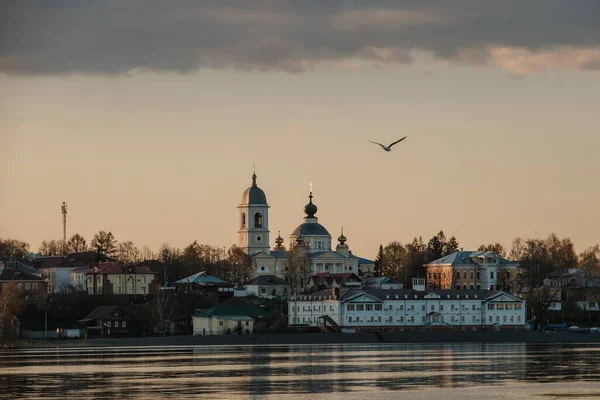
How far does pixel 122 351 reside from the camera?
11256cm

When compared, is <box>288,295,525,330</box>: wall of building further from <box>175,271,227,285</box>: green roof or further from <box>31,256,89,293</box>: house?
<box>31,256,89,293</box>: house

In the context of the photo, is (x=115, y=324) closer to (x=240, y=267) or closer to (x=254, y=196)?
(x=240, y=267)

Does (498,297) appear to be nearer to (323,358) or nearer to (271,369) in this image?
(323,358)

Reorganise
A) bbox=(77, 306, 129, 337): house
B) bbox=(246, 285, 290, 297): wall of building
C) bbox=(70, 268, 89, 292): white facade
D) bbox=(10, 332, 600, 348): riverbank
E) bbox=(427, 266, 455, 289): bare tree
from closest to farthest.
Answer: bbox=(10, 332, 600, 348): riverbank → bbox=(77, 306, 129, 337): house → bbox=(70, 268, 89, 292): white facade → bbox=(246, 285, 290, 297): wall of building → bbox=(427, 266, 455, 289): bare tree

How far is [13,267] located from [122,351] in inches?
2485

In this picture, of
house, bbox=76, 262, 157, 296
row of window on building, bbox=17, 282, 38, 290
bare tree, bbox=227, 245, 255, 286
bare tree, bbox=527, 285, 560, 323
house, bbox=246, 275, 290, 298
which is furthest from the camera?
bare tree, bbox=227, 245, 255, 286

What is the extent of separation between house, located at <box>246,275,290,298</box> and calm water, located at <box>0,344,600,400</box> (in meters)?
57.9

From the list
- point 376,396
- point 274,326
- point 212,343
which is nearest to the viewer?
point 376,396

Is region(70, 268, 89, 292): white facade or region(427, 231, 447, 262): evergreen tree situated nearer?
region(70, 268, 89, 292): white facade

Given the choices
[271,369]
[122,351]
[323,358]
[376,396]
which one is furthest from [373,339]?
[376,396]

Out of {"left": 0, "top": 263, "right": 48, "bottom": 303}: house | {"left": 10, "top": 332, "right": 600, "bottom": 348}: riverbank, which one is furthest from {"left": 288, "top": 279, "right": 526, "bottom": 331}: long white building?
{"left": 0, "top": 263, "right": 48, "bottom": 303}: house

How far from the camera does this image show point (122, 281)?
161750 mm

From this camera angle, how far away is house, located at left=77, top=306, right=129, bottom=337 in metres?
140

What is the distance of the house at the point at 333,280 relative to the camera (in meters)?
166
